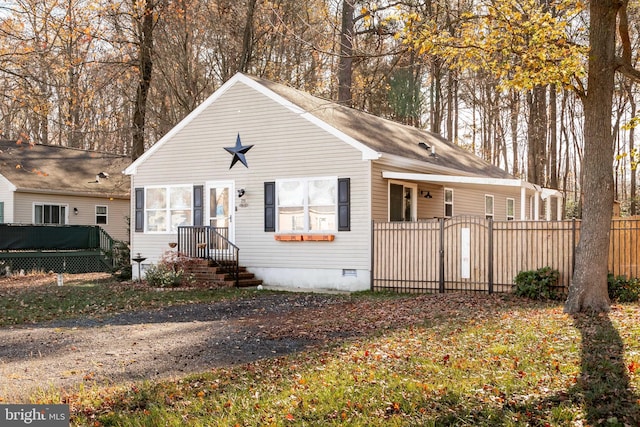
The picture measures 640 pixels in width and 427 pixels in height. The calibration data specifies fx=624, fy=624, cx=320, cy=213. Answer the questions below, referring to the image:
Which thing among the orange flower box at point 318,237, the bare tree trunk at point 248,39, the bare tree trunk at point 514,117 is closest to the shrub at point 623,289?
the orange flower box at point 318,237

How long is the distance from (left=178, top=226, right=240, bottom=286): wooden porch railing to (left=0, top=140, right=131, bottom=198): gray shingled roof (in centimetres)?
982

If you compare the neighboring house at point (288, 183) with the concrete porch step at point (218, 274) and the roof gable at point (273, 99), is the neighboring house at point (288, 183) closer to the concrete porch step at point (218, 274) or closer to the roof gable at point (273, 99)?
the roof gable at point (273, 99)

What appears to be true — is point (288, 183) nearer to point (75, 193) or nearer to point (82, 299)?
point (82, 299)

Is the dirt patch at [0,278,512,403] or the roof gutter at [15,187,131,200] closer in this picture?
the dirt patch at [0,278,512,403]

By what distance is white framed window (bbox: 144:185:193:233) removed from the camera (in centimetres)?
1902

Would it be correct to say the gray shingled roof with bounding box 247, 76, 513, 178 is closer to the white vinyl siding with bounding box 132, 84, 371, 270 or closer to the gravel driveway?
the white vinyl siding with bounding box 132, 84, 371, 270

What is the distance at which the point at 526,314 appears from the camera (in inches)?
416

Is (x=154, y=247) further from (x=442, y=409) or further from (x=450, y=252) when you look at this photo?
(x=442, y=409)

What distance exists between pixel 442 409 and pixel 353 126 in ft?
43.8

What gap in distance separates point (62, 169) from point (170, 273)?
1394 centimetres

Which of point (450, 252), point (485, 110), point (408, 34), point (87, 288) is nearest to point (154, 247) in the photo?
point (87, 288)

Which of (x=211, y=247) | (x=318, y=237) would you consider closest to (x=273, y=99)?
(x=318, y=237)

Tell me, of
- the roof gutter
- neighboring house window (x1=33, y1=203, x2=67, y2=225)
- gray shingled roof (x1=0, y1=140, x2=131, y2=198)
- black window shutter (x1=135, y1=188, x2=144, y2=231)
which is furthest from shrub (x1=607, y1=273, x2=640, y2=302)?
neighboring house window (x1=33, y1=203, x2=67, y2=225)

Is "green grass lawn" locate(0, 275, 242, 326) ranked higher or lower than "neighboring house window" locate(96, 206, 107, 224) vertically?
lower
